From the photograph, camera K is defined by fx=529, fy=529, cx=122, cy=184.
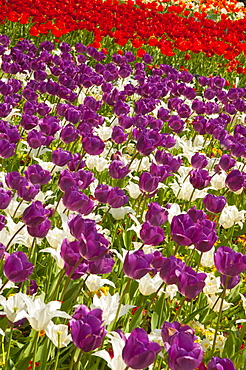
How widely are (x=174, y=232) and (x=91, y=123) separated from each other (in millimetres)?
2168

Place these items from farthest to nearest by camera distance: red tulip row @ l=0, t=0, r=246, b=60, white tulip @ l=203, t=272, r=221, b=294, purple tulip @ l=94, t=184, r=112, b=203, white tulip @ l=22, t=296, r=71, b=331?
red tulip row @ l=0, t=0, r=246, b=60 < purple tulip @ l=94, t=184, r=112, b=203 < white tulip @ l=203, t=272, r=221, b=294 < white tulip @ l=22, t=296, r=71, b=331

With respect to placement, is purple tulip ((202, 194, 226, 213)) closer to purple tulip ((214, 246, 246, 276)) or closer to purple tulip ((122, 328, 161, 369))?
purple tulip ((214, 246, 246, 276))

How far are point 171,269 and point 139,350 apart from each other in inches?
25.4

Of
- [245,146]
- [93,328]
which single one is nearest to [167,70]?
[245,146]

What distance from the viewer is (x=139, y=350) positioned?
5.09ft

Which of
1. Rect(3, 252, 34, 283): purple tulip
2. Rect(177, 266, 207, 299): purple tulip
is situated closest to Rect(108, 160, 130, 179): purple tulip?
Rect(177, 266, 207, 299): purple tulip

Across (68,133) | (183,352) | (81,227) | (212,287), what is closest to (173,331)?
(183,352)

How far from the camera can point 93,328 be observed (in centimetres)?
166

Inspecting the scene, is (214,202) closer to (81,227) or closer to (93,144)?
(93,144)

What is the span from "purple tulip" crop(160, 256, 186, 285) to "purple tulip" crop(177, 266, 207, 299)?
0.03 meters

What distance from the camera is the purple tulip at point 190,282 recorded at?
209cm

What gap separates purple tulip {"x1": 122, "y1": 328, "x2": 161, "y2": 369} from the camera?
5.07 ft

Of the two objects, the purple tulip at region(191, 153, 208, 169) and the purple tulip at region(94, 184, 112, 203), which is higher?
the purple tulip at region(191, 153, 208, 169)

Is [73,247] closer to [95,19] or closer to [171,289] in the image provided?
[171,289]
